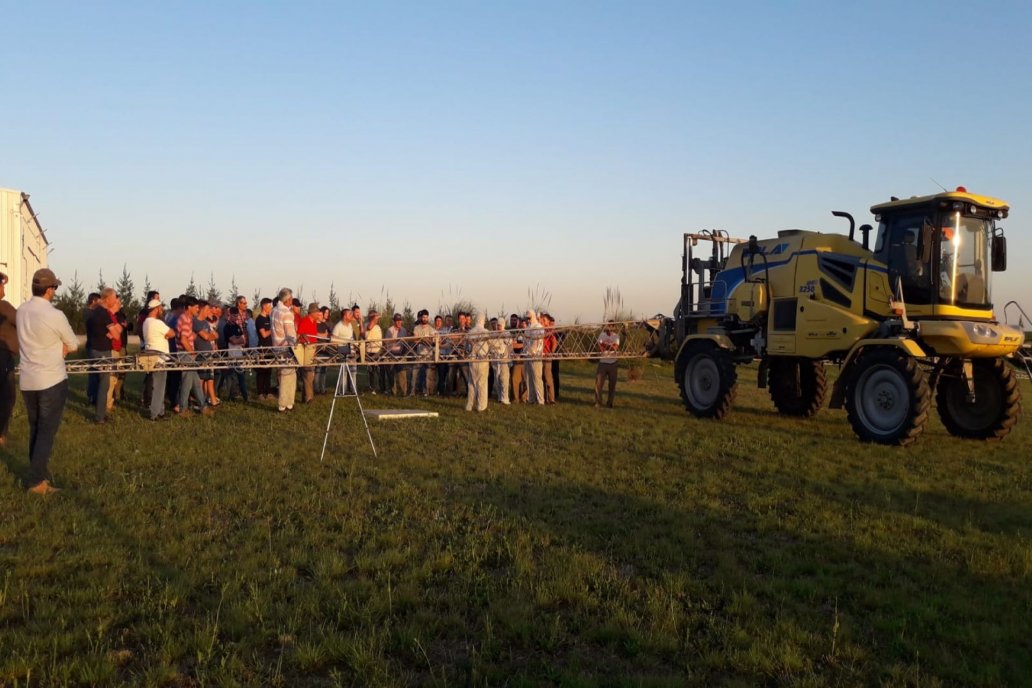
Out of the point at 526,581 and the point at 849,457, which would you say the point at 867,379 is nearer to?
the point at 849,457

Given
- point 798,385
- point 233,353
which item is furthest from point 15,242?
point 798,385

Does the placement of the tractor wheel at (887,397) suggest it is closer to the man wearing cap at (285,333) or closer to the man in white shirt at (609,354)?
the man in white shirt at (609,354)

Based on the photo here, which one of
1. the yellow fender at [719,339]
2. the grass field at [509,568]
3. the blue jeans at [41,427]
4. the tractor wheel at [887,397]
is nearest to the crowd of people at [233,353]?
the blue jeans at [41,427]

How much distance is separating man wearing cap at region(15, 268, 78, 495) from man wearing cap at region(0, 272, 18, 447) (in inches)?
90.8

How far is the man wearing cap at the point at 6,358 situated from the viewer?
8328 mm

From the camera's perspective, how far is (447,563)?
4727 mm

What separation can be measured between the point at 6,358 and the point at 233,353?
4117mm

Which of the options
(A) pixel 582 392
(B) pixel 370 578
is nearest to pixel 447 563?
(B) pixel 370 578

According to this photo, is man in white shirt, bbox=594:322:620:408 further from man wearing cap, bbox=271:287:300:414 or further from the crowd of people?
man wearing cap, bbox=271:287:300:414

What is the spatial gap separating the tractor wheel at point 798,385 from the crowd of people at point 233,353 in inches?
116

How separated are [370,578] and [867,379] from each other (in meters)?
7.96

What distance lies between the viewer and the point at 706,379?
13.0m

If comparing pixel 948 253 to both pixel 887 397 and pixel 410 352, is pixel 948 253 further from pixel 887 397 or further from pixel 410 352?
pixel 410 352

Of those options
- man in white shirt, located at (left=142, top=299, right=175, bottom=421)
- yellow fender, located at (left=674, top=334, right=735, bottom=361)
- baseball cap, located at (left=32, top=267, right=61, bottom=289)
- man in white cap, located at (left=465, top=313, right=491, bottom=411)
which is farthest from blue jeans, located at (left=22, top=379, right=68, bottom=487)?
yellow fender, located at (left=674, top=334, right=735, bottom=361)
